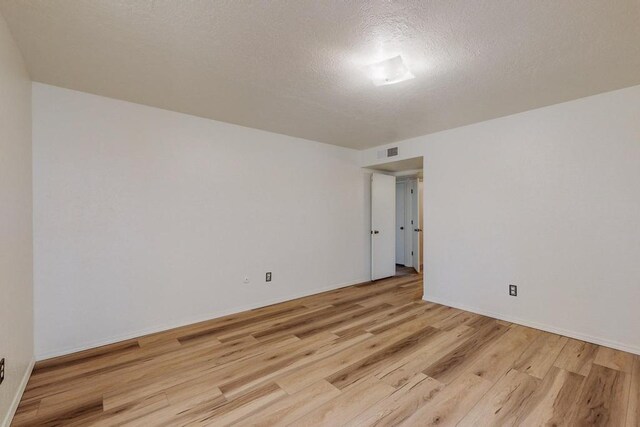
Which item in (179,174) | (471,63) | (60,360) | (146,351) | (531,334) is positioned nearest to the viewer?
(471,63)

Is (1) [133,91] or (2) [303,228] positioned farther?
(2) [303,228]

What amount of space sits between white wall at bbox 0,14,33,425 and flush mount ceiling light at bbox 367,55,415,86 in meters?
2.29

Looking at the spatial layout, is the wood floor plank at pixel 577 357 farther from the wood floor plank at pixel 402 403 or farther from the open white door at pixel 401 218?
the open white door at pixel 401 218

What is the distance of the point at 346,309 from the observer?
354cm

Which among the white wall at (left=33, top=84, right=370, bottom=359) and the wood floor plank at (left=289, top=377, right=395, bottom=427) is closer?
the wood floor plank at (left=289, top=377, right=395, bottom=427)

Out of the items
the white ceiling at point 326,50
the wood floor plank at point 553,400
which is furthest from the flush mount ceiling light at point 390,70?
the wood floor plank at point 553,400

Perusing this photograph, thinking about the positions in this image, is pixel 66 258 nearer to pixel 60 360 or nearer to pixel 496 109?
pixel 60 360

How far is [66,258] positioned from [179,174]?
123 cm

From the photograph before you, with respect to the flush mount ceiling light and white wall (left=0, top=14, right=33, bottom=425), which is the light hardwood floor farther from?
the flush mount ceiling light

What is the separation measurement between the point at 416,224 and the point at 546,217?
3245mm

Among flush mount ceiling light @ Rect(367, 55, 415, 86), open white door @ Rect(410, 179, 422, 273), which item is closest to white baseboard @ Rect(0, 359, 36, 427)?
flush mount ceiling light @ Rect(367, 55, 415, 86)

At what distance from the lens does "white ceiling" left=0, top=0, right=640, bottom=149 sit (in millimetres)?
1554

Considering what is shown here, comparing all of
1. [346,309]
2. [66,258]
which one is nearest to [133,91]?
[66,258]

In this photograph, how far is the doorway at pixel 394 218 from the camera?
500cm
